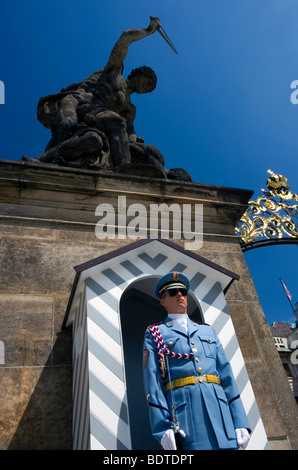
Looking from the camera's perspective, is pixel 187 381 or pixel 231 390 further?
pixel 231 390

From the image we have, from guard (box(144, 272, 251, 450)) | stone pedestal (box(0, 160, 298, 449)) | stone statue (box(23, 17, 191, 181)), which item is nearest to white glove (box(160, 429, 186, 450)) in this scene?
guard (box(144, 272, 251, 450))

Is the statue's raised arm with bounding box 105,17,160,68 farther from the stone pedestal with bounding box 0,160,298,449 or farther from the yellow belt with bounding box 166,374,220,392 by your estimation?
the yellow belt with bounding box 166,374,220,392

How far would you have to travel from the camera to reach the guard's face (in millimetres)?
3146

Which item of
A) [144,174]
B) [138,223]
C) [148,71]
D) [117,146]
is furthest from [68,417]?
[148,71]

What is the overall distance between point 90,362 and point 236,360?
3.97ft

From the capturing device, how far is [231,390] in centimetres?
279

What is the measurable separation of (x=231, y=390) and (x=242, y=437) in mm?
312

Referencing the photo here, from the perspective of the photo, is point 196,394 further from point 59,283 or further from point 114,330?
point 59,283

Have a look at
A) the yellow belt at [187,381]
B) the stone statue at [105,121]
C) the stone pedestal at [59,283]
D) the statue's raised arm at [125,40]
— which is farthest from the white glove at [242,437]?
the statue's raised arm at [125,40]

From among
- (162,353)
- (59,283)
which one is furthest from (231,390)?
(59,283)

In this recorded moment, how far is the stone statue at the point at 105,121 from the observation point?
584cm

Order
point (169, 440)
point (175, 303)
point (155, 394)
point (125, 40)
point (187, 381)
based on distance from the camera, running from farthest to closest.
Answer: point (125, 40), point (175, 303), point (187, 381), point (155, 394), point (169, 440)

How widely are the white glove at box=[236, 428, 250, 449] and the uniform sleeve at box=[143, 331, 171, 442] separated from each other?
0.50 m

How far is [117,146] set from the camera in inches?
250
